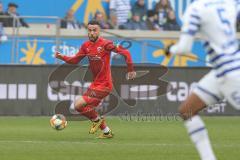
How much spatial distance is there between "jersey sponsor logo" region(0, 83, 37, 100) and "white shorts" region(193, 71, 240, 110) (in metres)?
12.2

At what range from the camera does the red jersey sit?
16469 millimetres

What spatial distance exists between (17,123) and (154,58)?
20.7ft

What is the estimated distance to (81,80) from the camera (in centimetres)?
2261

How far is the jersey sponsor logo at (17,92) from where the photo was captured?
22297 millimetres

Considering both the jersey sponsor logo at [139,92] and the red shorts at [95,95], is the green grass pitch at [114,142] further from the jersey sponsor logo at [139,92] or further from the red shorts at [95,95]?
the jersey sponsor logo at [139,92]

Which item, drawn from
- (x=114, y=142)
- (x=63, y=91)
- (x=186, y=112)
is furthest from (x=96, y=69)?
(x=186, y=112)

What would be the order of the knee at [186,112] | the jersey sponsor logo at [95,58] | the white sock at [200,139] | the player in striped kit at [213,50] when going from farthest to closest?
the jersey sponsor logo at [95,58], the knee at [186,112], the white sock at [200,139], the player in striped kit at [213,50]

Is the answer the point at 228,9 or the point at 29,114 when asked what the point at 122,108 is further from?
the point at 228,9

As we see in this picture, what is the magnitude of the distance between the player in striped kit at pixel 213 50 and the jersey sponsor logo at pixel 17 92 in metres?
12.2

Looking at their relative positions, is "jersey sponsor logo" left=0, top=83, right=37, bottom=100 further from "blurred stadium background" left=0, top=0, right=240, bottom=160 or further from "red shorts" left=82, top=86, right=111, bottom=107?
"red shorts" left=82, top=86, right=111, bottom=107

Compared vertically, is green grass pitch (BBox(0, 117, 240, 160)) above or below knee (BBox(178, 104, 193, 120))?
below

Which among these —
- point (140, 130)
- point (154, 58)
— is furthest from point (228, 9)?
point (154, 58)

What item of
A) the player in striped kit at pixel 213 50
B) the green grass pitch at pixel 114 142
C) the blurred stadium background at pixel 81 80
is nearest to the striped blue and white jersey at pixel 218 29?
the player in striped kit at pixel 213 50

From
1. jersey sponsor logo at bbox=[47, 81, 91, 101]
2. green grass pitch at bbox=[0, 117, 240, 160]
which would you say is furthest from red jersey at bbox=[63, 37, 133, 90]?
jersey sponsor logo at bbox=[47, 81, 91, 101]
